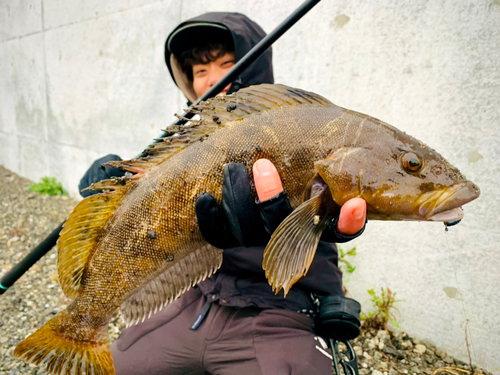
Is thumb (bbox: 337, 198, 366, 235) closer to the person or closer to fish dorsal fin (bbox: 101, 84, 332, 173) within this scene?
the person

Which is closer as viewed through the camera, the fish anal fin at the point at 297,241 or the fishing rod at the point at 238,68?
the fish anal fin at the point at 297,241

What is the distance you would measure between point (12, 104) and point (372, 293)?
8.87m

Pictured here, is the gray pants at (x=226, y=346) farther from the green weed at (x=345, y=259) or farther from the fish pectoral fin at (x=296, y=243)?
the green weed at (x=345, y=259)

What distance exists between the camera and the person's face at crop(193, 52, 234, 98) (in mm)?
2809

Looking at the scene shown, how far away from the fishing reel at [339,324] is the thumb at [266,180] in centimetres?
88

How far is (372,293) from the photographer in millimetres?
3098

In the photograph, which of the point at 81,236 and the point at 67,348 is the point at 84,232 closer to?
the point at 81,236

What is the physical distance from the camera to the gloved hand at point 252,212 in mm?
1503

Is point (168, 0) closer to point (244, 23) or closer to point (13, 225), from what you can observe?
point (244, 23)

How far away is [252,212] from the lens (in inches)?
65.8

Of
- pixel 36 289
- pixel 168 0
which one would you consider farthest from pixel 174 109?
pixel 36 289

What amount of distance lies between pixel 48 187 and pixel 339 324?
6830mm

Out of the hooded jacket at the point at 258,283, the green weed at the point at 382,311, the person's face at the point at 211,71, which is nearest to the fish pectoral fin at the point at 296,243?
the hooded jacket at the point at 258,283

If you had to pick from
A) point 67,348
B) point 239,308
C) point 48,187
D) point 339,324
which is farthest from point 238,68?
point 48,187
